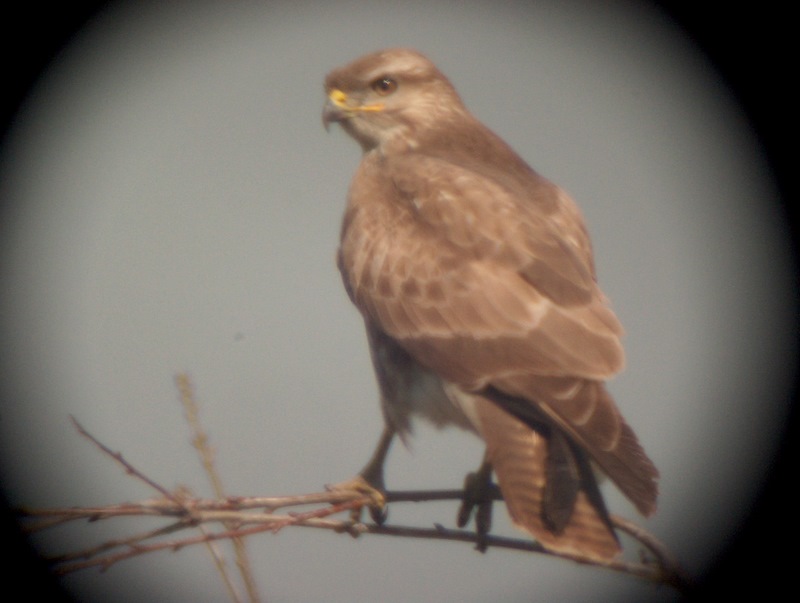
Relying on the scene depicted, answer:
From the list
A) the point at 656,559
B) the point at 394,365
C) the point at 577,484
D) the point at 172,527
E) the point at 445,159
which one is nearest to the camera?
the point at 172,527

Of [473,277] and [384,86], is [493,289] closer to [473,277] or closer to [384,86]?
[473,277]

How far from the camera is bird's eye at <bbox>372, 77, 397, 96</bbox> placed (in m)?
5.01

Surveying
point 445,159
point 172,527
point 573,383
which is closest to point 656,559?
point 573,383

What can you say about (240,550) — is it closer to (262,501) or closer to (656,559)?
(262,501)

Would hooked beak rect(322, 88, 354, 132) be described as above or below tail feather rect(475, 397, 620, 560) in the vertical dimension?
→ above

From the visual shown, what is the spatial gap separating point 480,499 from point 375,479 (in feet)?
1.78

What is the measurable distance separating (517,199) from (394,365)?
2.68 feet

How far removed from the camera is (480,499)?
4035mm

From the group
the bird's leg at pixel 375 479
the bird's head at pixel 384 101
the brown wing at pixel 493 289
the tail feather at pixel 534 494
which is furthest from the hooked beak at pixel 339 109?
the tail feather at pixel 534 494

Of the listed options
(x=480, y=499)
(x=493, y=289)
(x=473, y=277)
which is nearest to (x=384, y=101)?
(x=473, y=277)

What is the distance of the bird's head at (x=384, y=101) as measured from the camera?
492cm

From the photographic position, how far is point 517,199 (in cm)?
404

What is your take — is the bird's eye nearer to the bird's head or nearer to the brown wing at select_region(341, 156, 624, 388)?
the bird's head

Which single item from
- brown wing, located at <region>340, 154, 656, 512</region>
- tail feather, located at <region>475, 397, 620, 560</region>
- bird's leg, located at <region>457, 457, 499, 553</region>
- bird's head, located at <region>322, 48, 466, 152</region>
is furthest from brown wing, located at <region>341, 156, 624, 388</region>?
bird's leg, located at <region>457, 457, 499, 553</region>
